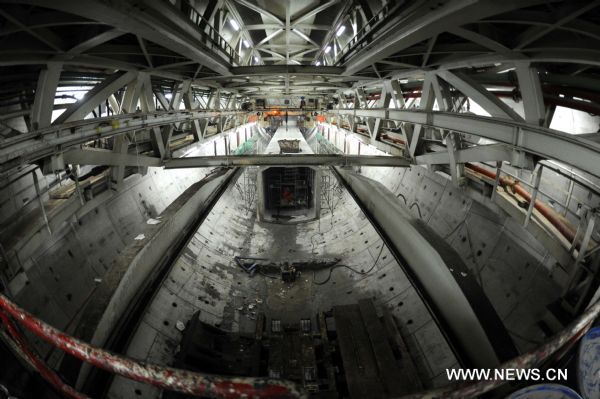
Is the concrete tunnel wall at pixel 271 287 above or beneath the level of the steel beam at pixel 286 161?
beneath

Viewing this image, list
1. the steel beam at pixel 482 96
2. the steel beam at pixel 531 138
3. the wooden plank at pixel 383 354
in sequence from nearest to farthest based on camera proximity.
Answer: the steel beam at pixel 531 138, the steel beam at pixel 482 96, the wooden plank at pixel 383 354

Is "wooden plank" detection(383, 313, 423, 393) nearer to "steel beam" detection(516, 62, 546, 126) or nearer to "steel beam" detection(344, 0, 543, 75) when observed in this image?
"steel beam" detection(516, 62, 546, 126)

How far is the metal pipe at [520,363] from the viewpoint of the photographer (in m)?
1.36

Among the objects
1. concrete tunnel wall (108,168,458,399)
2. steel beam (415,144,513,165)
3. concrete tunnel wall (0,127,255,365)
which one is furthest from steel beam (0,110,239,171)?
steel beam (415,144,513,165)

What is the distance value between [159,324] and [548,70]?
22.5 feet

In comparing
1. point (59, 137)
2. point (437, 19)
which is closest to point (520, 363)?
point (437, 19)

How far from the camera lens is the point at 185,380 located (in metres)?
1.33

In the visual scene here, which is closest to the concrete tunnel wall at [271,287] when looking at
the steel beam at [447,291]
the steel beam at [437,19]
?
the steel beam at [447,291]

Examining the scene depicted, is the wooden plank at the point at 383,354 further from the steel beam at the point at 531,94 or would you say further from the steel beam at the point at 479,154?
the steel beam at the point at 531,94

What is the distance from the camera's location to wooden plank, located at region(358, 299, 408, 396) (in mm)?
3668

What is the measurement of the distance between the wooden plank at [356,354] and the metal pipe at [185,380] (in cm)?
299

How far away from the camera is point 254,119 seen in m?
22.6

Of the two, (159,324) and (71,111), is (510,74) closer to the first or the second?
(71,111)

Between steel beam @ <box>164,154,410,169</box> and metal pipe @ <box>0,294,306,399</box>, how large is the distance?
4344 mm
